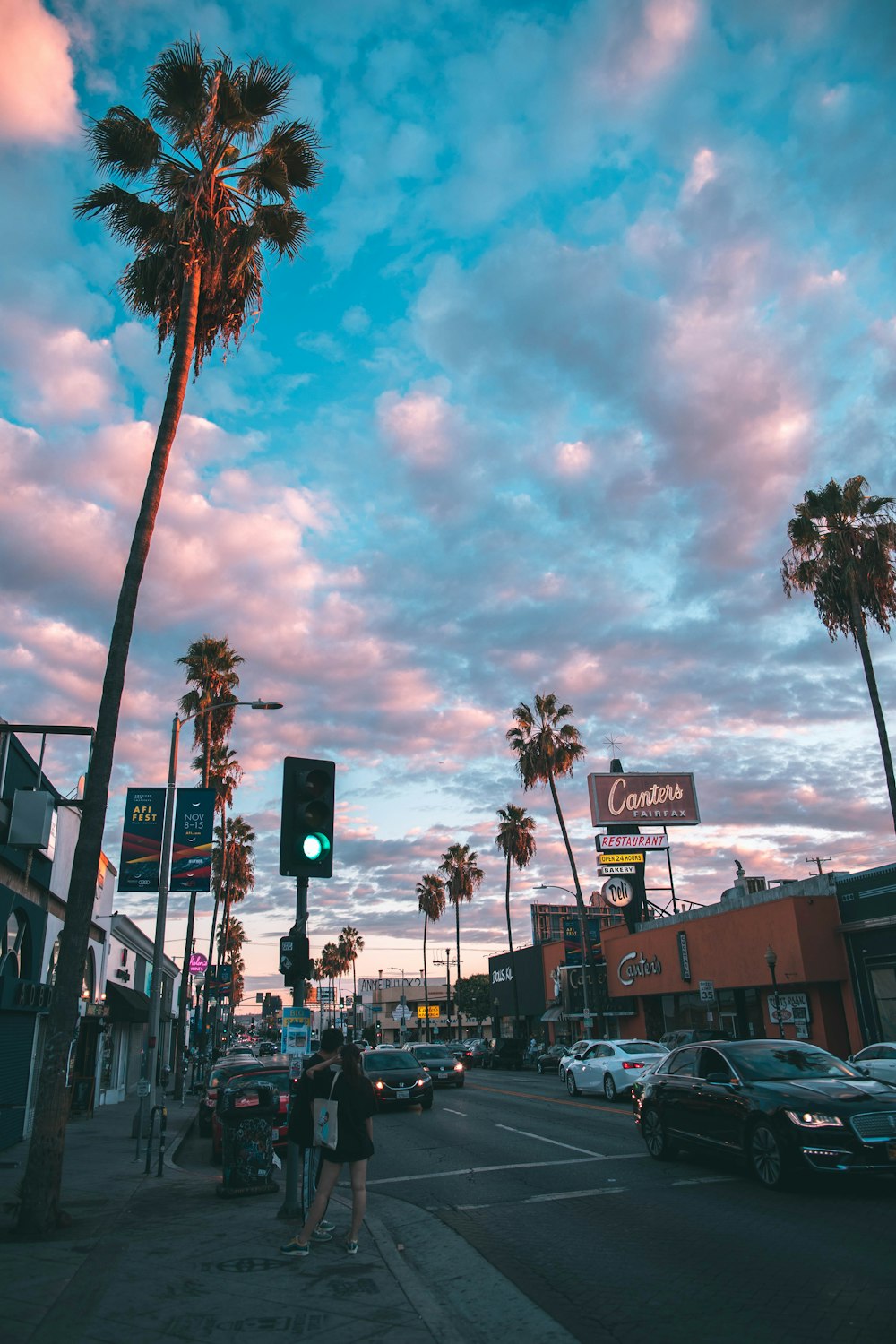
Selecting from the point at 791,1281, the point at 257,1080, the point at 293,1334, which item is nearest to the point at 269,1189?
the point at 257,1080

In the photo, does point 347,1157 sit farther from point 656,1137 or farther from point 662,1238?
point 656,1137

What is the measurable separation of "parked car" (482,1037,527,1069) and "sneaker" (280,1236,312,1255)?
147 ft

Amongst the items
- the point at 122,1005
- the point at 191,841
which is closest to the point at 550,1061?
the point at 122,1005

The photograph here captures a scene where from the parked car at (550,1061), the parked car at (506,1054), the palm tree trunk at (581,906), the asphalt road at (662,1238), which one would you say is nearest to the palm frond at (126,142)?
the asphalt road at (662,1238)

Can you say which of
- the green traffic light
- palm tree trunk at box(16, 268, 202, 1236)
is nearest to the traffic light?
the green traffic light

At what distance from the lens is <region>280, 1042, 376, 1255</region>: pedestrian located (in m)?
7.86

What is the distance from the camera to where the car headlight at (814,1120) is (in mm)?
9289

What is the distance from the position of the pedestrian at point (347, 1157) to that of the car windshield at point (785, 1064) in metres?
4.89

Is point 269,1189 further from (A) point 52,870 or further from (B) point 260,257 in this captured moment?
(B) point 260,257

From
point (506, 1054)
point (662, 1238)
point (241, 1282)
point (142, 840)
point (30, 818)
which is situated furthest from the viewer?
point (506, 1054)

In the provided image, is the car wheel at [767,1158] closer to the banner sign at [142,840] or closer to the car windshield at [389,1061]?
the banner sign at [142,840]

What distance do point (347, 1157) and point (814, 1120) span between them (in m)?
4.81

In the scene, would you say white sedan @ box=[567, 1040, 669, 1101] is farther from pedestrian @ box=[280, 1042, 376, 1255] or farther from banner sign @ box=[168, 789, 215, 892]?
pedestrian @ box=[280, 1042, 376, 1255]

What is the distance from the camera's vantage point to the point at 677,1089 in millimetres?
12070
